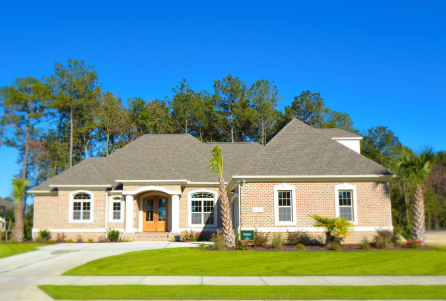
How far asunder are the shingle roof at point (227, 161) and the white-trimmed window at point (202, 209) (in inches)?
45.5

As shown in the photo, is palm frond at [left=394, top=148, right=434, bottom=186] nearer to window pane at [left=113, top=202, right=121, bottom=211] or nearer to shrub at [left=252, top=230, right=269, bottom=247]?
shrub at [left=252, top=230, right=269, bottom=247]

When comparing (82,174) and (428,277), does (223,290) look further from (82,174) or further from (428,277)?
(82,174)

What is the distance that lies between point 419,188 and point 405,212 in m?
21.0

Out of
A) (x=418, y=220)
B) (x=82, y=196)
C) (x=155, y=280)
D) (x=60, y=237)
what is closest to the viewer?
(x=155, y=280)

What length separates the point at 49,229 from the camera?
2597 centimetres

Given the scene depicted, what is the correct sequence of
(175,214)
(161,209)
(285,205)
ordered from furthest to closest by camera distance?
(161,209) < (175,214) < (285,205)

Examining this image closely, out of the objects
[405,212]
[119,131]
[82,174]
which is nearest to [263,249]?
[82,174]

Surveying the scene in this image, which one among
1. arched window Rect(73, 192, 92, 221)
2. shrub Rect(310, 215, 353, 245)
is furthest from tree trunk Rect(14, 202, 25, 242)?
shrub Rect(310, 215, 353, 245)

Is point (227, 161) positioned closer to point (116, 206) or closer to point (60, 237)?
point (116, 206)

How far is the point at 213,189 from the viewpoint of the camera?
88.0 ft

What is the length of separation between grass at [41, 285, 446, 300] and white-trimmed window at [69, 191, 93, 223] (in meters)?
16.6

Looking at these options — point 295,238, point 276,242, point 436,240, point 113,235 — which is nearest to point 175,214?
point 113,235

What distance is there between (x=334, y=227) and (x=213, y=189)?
10858mm

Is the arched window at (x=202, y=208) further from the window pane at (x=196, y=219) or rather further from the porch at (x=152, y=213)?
the porch at (x=152, y=213)
